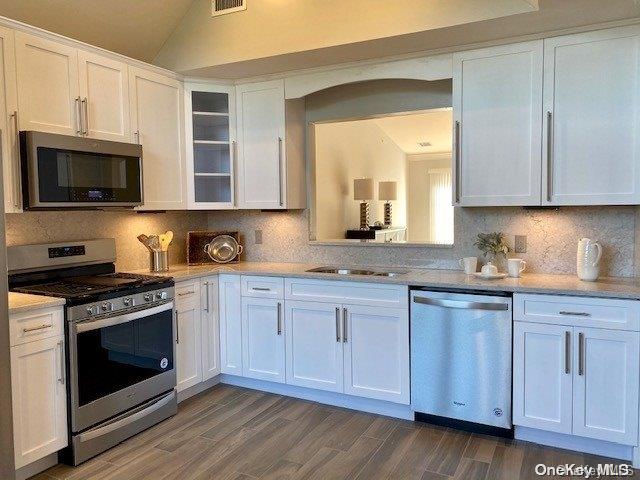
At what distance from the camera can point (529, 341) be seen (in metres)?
2.76

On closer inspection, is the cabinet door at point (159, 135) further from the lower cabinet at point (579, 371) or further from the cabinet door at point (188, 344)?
the lower cabinet at point (579, 371)

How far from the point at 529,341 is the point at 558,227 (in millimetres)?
879

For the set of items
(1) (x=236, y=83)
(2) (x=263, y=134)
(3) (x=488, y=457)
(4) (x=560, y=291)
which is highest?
(1) (x=236, y=83)

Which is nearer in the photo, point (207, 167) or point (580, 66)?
point (580, 66)

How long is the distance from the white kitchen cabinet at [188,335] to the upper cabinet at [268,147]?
87 centimetres

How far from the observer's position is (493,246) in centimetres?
325

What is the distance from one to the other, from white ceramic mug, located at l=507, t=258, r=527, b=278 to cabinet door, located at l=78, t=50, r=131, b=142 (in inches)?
103

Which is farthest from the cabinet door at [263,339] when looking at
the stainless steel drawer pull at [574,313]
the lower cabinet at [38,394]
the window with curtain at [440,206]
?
the stainless steel drawer pull at [574,313]

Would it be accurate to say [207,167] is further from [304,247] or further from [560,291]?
[560,291]

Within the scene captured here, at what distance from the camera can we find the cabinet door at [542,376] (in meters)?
2.68

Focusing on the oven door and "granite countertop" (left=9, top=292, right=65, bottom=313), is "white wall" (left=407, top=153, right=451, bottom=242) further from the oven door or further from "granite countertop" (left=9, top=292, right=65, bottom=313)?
"granite countertop" (left=9, top=292, right=65, bottom=313)

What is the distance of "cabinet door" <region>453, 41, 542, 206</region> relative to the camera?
9.77ft

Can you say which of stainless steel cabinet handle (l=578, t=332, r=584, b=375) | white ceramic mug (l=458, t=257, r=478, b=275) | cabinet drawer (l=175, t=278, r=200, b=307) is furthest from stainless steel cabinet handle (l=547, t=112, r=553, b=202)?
cabinet drawer (l=175, t=278, r=200, b=307)

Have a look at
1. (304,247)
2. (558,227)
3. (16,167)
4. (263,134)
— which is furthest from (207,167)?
(558,227)
